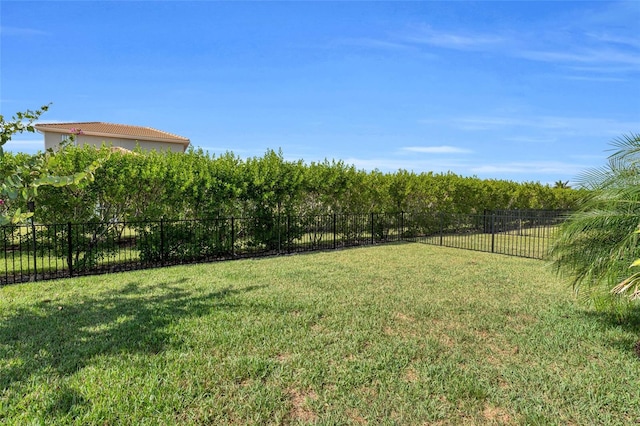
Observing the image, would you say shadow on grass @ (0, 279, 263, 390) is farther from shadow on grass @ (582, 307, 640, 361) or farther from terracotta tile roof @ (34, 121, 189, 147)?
terracotta tile roof @ (34, 121, 189, 147)

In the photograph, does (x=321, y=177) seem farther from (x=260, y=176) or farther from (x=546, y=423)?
(x=546, y=423)

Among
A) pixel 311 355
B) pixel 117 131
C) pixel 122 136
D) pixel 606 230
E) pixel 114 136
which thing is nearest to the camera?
pixel 311 355

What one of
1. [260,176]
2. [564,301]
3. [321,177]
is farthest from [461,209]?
[564,301]

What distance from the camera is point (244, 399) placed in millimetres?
2863

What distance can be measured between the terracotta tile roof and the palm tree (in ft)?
99.9

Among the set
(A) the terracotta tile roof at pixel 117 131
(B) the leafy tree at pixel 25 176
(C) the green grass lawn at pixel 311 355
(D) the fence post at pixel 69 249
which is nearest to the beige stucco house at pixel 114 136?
(A) the terracotta tile roof at pixel 117 131

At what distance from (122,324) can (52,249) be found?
221 inches

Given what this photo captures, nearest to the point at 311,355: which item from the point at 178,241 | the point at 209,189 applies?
the point at 178,241

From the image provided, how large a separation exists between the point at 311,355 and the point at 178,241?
671cm

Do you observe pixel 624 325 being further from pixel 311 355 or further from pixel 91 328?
pixel 91 328

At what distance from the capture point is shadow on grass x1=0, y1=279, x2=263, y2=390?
11.6ft

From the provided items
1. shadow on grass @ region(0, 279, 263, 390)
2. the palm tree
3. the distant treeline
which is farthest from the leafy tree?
the palm tree

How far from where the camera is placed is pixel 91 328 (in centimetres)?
444

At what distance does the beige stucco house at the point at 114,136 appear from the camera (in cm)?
2845
